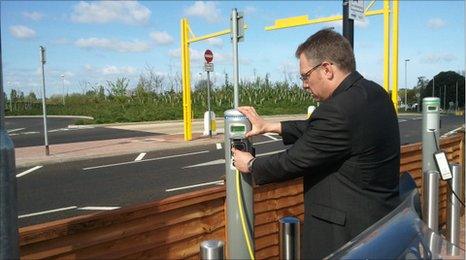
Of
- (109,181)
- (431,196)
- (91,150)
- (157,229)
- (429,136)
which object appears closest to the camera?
(157,229)

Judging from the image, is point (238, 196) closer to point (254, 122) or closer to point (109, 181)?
point (254, 122)

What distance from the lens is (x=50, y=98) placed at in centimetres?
6525

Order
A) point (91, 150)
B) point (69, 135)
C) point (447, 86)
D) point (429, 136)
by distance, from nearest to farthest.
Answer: point (429, 136) → point (91, 150) → point (69, 135) → point (447, 86)

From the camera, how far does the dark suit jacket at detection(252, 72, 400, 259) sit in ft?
6.74

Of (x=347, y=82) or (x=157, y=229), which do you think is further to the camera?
(x=157, y=229)

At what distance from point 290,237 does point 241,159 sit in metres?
0.45

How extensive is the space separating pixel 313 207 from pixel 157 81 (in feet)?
150

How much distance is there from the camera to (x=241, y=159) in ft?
7.42

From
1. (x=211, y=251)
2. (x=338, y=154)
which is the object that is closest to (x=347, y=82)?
(x=338, y=154)

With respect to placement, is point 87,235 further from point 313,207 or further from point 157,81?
point 157,81

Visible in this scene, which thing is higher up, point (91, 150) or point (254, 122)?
point (254, 122)

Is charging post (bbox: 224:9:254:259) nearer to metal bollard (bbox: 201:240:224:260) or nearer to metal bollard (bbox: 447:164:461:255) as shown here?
metal bollard (bbox: 201:240:224:260)

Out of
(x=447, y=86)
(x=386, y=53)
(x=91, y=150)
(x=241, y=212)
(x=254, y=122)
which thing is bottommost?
(x=91, y=150)

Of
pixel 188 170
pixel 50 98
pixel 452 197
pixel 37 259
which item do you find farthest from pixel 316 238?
pixel 50 98
